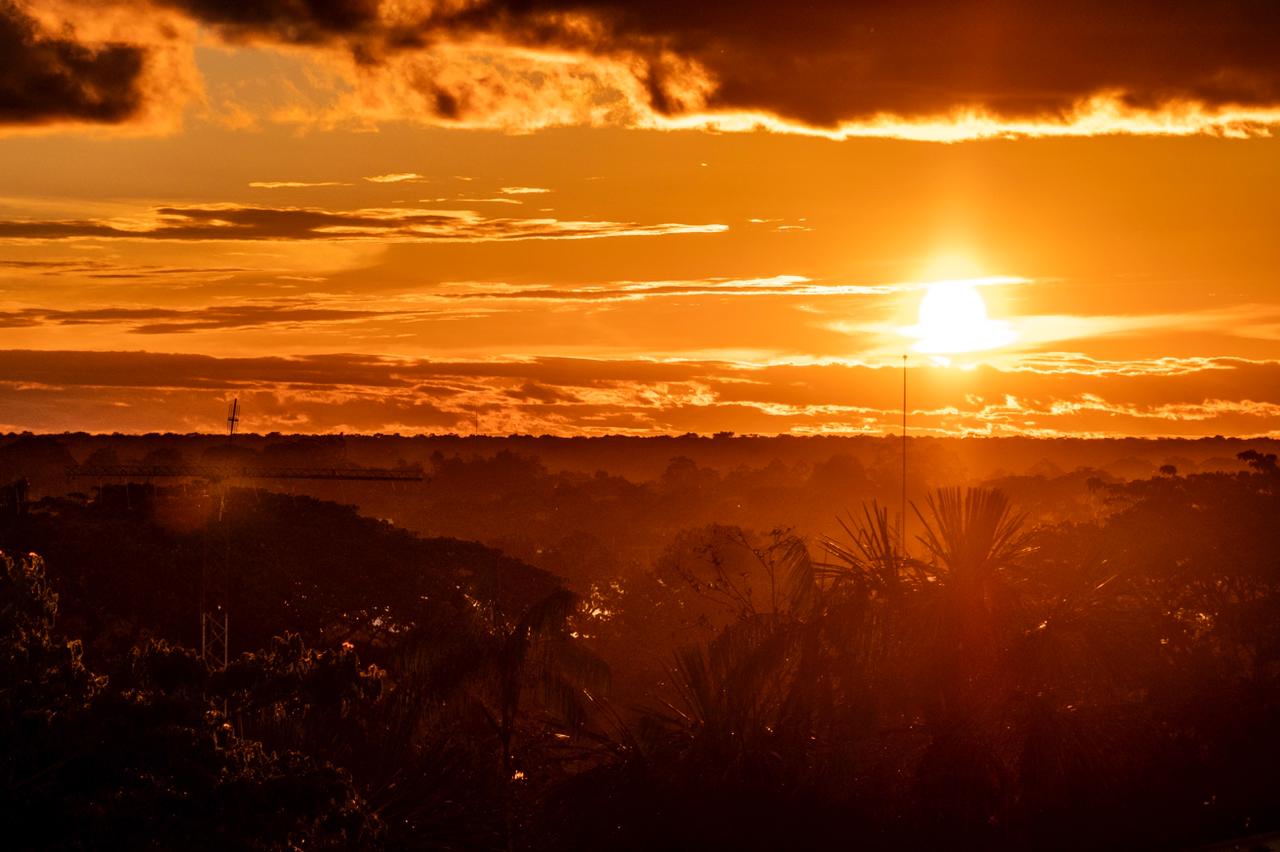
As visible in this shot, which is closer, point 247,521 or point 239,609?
point 239,609

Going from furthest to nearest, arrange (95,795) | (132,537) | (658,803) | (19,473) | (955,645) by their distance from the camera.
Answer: (19,473), (132,537), (955,645), (658,803), (95,795)

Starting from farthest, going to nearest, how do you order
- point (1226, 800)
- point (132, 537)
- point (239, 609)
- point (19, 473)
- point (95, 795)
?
point (19, 473), point (132, 537), point (239, 609), point (1226, 800), point (95, 795)

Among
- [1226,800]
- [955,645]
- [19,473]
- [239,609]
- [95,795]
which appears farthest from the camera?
[19,473]

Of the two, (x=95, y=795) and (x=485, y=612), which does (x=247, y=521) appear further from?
(x=95, y=795)

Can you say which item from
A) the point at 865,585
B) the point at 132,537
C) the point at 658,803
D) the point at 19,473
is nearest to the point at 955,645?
the point at 865,585

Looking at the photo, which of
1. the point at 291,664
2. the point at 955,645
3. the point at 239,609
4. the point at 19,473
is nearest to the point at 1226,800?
the point at 955,645

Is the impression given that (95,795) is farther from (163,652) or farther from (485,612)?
(485,612)

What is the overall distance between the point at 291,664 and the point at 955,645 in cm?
1163

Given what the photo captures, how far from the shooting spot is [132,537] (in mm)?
43938

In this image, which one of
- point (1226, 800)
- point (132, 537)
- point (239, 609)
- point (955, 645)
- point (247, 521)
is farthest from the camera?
point (247, 521)

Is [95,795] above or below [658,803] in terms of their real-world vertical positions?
above

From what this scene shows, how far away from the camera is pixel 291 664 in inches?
1128

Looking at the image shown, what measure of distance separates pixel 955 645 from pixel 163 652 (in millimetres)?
13421

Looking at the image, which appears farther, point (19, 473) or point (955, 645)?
point (19, 473)
